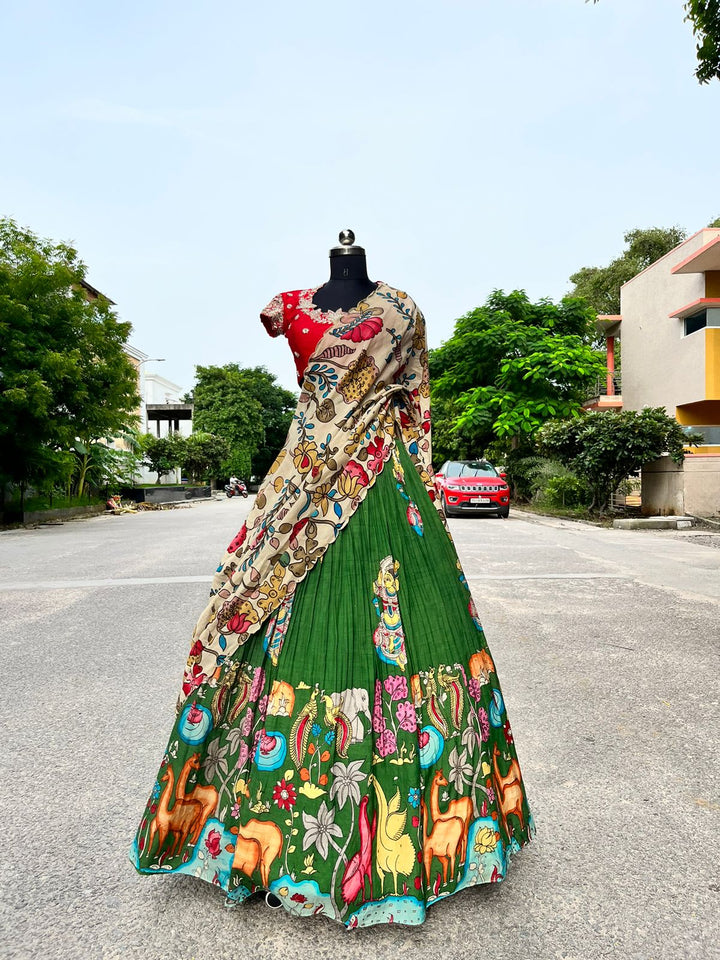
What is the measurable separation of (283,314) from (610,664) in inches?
124

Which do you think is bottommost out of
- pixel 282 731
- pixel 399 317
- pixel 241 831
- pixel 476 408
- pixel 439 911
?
pixel 439 911

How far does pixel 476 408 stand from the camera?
862 inches

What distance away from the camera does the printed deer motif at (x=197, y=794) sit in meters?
1.85

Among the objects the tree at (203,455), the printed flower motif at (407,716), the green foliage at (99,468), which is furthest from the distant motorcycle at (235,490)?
the printed flower motif at (407,716)

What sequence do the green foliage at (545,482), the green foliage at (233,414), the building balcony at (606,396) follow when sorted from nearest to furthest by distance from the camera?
the green foliage at (545,482), the building balcony at (606,396), the green foliage at (233,414)

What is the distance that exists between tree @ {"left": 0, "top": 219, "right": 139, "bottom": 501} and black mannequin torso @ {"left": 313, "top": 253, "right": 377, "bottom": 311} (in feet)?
44.9

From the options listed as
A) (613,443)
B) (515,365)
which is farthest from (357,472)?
(515,365)

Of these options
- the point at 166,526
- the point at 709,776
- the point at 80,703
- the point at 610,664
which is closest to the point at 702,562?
the point at 610,664

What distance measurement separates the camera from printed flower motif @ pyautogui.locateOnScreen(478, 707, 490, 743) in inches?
73.8

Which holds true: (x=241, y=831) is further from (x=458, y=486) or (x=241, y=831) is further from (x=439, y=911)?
(x=458, y=486)

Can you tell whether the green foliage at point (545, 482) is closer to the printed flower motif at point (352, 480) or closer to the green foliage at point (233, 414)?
the printed flower motif at point (352, 480)

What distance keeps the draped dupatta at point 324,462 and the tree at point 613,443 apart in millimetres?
13428

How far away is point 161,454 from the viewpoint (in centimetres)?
3625

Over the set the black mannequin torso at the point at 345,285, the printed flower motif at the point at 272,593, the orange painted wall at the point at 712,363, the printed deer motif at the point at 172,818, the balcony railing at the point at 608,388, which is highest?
the balcony railing at the point at 608,388
